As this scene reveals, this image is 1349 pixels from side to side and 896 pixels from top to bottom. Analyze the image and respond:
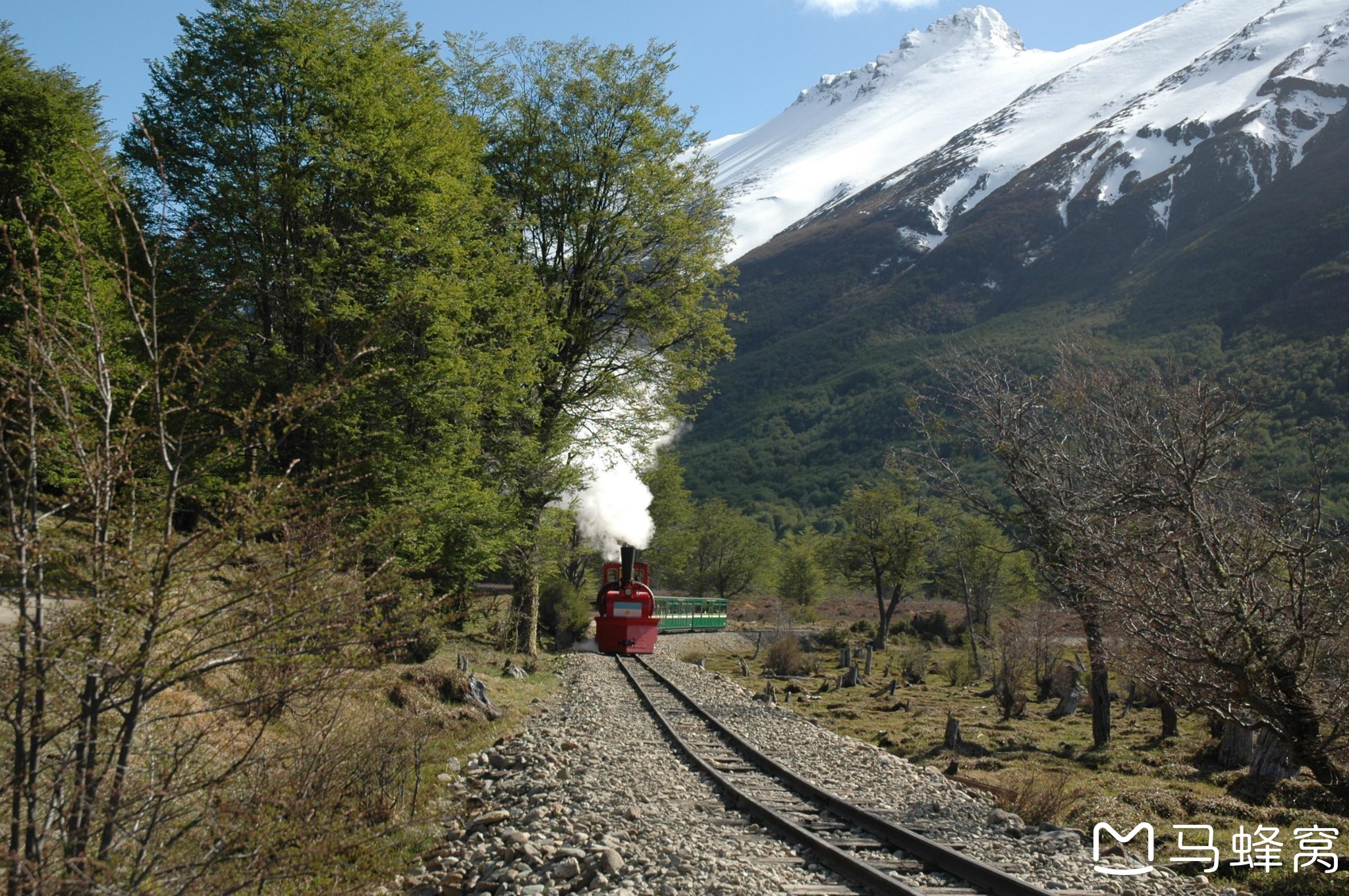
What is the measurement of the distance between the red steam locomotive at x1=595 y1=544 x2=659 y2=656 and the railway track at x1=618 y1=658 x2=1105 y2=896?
14.4 meters

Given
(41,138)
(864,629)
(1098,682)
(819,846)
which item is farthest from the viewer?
(864,629)

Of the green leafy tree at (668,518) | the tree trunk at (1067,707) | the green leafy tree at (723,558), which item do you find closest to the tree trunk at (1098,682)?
the tree trunk at (1067,707)

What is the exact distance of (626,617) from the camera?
86.7ft

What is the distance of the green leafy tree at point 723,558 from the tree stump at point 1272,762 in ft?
165

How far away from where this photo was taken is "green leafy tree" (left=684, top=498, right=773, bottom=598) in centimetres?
6278

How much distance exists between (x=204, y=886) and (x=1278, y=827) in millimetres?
9307

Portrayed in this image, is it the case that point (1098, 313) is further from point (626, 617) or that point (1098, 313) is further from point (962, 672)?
point (626, 617)

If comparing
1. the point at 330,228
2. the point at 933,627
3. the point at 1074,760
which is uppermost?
the point at 330,228

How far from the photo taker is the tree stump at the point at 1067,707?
1892cm

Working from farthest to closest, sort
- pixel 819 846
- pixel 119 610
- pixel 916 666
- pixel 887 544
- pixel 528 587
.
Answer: pixel 887 544 → pixel 916 666 → pixel 528 587 → pixel 819 846 → pixel 119 610

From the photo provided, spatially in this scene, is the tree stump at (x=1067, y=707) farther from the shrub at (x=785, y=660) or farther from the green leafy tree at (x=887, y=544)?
the green leafy tree at (x=887, y=544)

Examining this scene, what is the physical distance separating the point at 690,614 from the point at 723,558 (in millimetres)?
22203

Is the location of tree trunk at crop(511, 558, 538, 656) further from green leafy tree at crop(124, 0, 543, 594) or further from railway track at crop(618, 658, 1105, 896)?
railway track at crop(618, 658, 1105, 896)

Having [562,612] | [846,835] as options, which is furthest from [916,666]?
[846,835]
